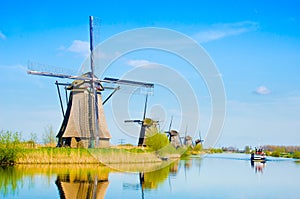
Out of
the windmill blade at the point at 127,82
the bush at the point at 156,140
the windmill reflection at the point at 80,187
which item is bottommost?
the windmill reflection at the point at 80,187

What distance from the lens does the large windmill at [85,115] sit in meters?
28.8

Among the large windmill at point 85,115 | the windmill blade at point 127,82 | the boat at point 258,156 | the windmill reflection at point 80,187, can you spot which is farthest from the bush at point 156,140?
the windmill reflection at point 80,187

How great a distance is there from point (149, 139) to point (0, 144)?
1521cm

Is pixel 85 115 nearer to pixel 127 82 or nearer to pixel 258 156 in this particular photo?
pixel 127 82

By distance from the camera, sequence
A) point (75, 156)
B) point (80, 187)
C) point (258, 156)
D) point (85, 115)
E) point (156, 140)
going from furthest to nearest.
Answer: point (258, 156), point (156, 140), point (85, 115), point (75, 156), point (80, 187)

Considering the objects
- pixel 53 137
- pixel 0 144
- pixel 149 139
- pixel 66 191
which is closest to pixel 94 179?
pixel 66 191

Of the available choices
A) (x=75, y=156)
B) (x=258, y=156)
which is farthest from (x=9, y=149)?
(x=258, y=156)

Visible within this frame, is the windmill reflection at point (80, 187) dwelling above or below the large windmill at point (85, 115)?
below

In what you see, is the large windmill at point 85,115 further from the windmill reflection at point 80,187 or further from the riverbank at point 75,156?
the windmill reflection at point 80,187

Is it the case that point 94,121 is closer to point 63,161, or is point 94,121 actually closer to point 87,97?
point 87,97

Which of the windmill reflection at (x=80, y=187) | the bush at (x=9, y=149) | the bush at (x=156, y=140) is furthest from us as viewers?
the bush at (x=156, y=140)

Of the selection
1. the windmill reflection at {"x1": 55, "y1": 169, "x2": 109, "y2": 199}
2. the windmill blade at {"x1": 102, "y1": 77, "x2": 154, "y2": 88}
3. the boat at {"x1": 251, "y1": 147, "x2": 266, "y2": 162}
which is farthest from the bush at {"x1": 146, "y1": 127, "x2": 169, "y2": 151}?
the windmill reflection at {"x1": 55, "y1": 169, "x2": 109, "y2": 199}

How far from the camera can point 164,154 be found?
1518 inches

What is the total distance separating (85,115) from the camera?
96.6 ft
